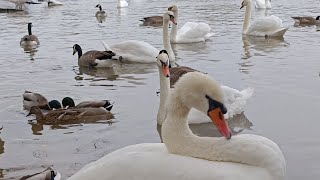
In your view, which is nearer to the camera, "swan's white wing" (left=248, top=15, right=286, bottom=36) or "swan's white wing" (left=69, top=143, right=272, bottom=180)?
A: "swan's white wing" (left=69, top=143, right=272, bottom=180)

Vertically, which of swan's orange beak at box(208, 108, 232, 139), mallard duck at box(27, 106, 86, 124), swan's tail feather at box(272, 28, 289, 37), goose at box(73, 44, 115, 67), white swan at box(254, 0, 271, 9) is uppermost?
white swan at box(254, 0, 271, 9)

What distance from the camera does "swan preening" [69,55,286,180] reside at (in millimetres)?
3770

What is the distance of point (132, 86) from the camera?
9.73 meters

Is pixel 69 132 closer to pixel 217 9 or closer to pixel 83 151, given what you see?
pixel 83 151

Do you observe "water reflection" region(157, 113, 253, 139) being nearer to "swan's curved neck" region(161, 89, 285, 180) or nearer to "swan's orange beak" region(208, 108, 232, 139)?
"swan's curved neck" region(161, 89, 285, 180)

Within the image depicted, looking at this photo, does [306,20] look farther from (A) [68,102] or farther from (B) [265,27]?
(A) [68,102]

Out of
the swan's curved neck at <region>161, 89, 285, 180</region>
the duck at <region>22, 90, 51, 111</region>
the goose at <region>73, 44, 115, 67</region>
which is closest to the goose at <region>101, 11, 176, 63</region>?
the goose at <region>73, 44, 115, 67</region>

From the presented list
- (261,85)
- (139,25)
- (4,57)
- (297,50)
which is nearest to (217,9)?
(139,25)

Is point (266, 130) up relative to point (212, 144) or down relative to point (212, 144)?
down

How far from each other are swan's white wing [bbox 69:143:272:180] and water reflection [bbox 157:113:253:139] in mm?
3270

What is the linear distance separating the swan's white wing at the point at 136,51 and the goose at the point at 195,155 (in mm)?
7729

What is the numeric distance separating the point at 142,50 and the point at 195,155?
26.1 feet

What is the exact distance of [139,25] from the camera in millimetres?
18562

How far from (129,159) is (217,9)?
20236 mm
